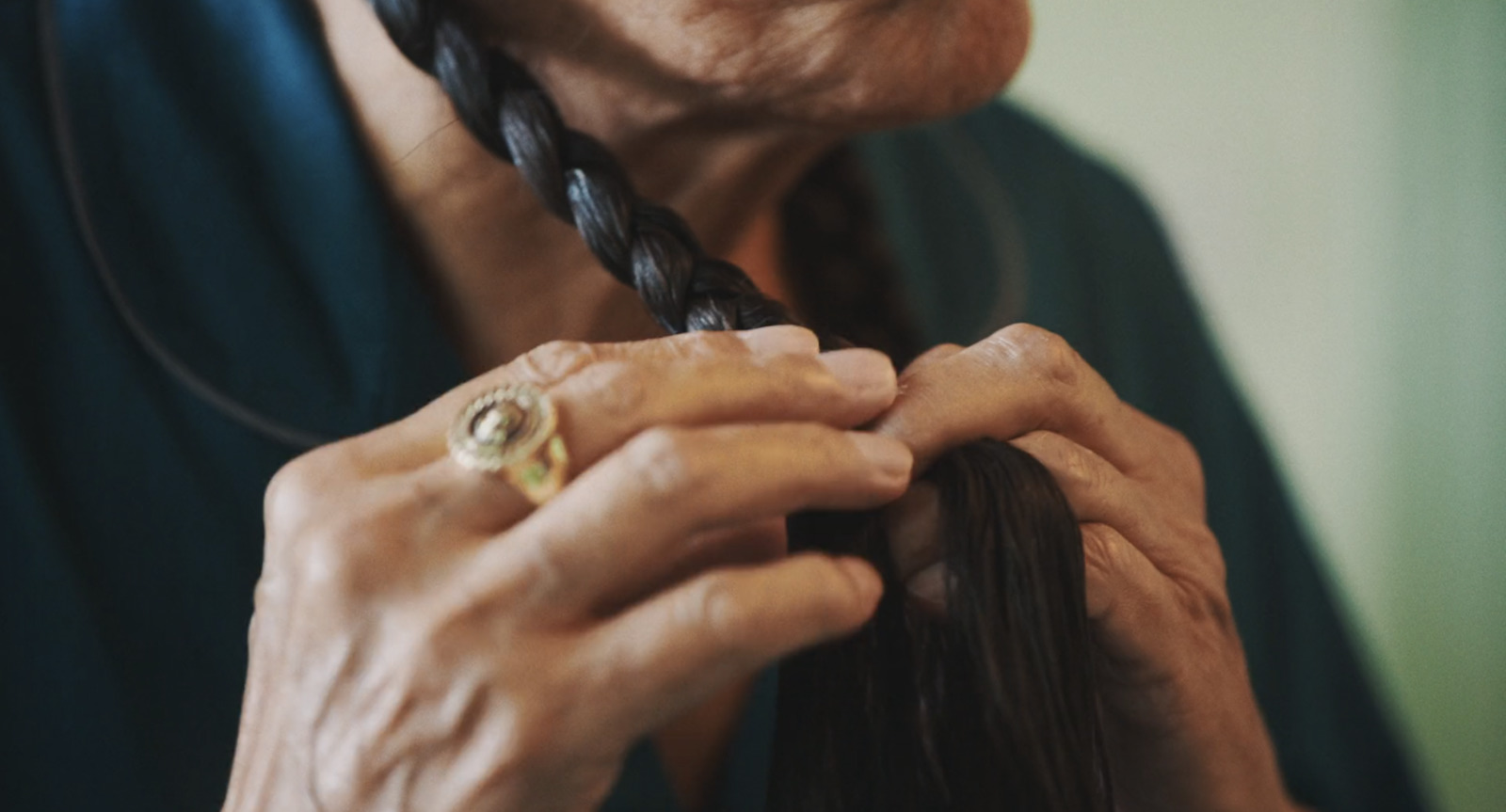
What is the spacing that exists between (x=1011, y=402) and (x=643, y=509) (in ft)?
0.54

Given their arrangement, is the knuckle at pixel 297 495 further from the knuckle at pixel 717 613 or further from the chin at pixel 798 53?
the chin at pixel 798 53

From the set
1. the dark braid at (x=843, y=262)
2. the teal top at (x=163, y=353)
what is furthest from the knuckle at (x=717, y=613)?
the dark braid at (x=843, y=262)

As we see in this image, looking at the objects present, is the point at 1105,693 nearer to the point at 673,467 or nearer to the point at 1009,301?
the point at 673,467

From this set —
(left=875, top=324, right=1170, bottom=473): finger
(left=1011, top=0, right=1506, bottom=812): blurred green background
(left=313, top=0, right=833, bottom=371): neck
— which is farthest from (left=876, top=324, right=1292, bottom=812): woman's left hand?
(left=1011, top=0, right=1506, bottom=812): blurred green background

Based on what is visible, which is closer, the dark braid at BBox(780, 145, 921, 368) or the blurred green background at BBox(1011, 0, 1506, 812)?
the dark braid at BBox(780, 145, 921, 368)

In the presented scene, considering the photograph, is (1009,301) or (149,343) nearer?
(149,343)

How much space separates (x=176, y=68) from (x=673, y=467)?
41cm

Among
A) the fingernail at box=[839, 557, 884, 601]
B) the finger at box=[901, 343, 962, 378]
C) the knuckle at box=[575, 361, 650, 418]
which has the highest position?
the knuckle at box=[575, 361, 650, 418]

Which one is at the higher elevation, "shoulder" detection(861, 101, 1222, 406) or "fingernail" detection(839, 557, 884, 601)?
"fingernail" detection(839, 557, 884, 601)

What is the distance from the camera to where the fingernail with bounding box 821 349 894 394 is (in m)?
0.39

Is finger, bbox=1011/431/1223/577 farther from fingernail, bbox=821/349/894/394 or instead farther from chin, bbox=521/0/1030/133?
chin, bbox=521/0/1030/133

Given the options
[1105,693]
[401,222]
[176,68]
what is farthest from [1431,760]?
[176,68]

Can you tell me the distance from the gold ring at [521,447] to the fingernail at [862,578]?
97 mm

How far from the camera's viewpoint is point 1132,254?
0.92 m
